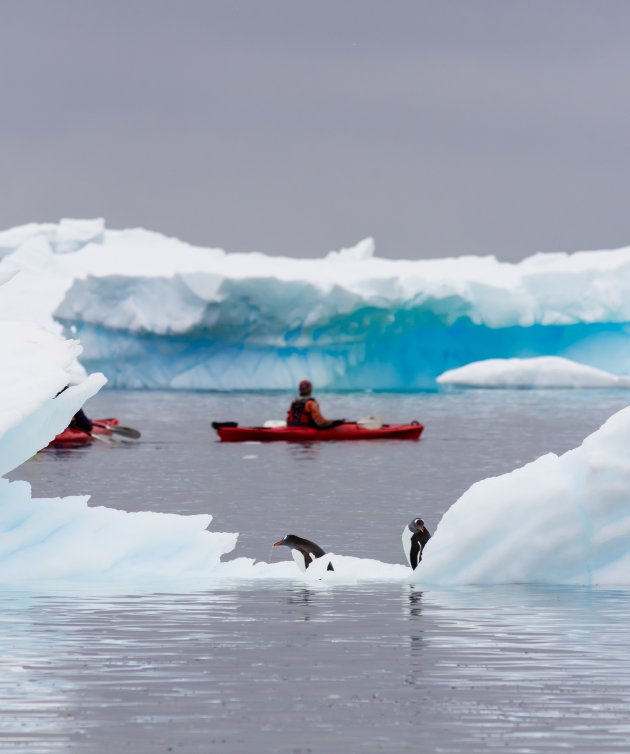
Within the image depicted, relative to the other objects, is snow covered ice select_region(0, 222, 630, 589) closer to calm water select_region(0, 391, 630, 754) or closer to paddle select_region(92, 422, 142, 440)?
paddle select_region(92, 422, 142, 440)

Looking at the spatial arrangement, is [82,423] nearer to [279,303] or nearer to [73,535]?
[73,535]

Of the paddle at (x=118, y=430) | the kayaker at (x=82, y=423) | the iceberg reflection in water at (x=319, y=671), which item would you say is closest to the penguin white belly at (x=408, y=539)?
the iceberg reflection in water at (x=319, y=671)

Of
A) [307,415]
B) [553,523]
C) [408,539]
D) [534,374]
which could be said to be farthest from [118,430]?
[534,374]

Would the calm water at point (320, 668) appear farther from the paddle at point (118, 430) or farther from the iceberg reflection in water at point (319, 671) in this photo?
the paddle at point (118, 430)

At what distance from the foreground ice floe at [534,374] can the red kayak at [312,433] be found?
29.5 metres


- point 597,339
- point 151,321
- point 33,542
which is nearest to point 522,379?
point 597,339

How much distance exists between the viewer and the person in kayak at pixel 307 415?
2911 cm

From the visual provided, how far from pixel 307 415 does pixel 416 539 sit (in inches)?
715

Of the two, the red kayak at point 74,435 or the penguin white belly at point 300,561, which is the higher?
the penguin white belly at point 300,561

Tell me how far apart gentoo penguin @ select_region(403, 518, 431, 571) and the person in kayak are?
54.4 feet

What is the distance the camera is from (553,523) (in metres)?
10.3

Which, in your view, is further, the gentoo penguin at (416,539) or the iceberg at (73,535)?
the gentoo penguin at (416,539)

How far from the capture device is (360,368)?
203 ft

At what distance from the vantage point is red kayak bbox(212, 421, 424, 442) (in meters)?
30.0
